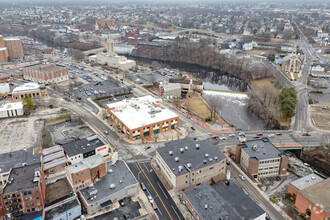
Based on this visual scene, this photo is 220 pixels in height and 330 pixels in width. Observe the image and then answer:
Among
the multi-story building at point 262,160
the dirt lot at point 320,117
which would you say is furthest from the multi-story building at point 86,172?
the dirt lot at point 320,117

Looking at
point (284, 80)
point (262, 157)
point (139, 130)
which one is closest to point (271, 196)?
point (262, 157)

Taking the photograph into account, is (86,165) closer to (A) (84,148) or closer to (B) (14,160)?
(A) (84,148)

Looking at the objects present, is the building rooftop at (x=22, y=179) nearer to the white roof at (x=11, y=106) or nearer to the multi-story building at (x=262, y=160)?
the white roof at (x=11, y=106)

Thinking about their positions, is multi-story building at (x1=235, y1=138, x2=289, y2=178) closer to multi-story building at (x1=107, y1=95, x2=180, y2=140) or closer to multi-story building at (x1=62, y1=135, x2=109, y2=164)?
multi-story building at (x1=107, y1=95, x2=180, y2=140)

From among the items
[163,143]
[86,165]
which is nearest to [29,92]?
[163,143]

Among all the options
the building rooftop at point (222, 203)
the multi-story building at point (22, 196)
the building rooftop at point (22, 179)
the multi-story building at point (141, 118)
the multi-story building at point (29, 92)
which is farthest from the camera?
the multi-story building at point (29, 92)

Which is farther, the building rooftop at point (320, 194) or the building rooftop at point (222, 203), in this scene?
the building rooftop at point (320, 194)

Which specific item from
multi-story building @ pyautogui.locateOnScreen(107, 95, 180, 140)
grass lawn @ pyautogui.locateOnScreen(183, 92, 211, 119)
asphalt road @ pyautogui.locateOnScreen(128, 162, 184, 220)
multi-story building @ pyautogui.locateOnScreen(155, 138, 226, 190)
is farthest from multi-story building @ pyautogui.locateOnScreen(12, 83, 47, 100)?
multi-story building @ pyautogui.locateOnScreen(155, 138, 226, 190)
